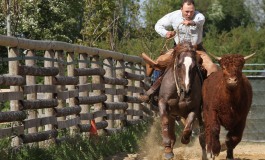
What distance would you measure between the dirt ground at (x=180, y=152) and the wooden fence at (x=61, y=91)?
782mm

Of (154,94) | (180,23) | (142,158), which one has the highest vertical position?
(180,23)

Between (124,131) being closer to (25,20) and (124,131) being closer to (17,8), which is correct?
(17,8)

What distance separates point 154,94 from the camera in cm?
1426

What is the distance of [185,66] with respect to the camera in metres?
12.9

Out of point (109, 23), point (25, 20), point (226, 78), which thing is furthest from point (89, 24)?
point (226, 78)

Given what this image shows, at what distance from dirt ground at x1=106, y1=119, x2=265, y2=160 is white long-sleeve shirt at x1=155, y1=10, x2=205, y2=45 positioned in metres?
2.28

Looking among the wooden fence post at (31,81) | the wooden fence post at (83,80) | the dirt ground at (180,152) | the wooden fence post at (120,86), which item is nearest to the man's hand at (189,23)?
the wooden fence post at (83,80)

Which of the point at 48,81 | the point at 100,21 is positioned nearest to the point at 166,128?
the point at 48,81

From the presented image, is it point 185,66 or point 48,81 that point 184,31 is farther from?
Result: point 48,81

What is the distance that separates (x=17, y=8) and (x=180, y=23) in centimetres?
1380

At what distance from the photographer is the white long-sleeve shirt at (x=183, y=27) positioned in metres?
14.4

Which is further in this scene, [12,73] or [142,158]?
[142,158]

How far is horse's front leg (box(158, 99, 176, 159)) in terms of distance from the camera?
42.9 feet

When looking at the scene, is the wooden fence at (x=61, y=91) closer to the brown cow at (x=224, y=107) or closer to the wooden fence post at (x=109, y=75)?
the wooden fence post at (x=109, y=75)
